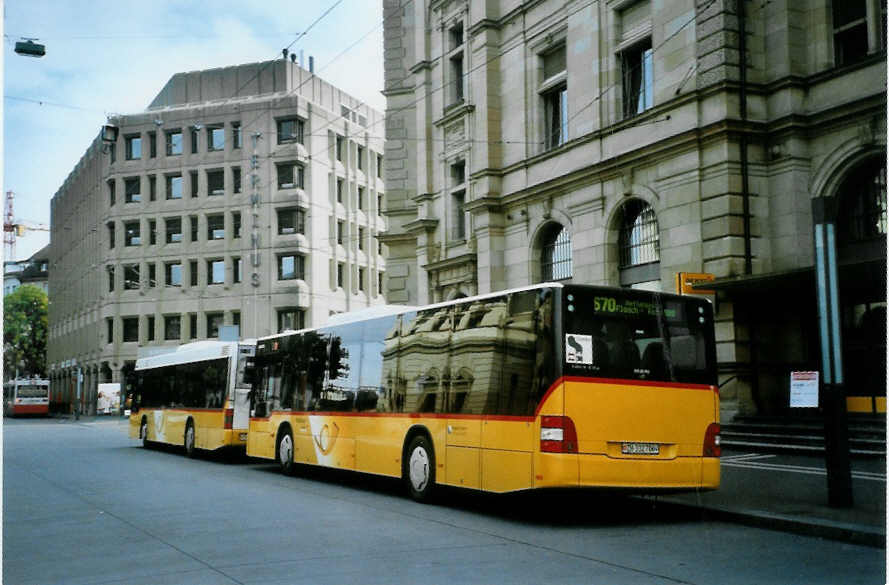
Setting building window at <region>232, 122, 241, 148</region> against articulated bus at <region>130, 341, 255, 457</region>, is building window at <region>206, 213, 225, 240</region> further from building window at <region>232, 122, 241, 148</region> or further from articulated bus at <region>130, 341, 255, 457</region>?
articulated bus at <region>130, 341, 255, 457</region>

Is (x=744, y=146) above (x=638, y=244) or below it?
above

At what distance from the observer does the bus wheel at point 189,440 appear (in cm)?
2595

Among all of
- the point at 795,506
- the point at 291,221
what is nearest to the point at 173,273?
the point at 291,221

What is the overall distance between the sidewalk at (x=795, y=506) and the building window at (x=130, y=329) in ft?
195

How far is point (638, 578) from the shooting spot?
8.34 metres

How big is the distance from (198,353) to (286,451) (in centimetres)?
721

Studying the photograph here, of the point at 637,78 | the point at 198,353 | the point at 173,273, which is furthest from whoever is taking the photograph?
the point at 173,273

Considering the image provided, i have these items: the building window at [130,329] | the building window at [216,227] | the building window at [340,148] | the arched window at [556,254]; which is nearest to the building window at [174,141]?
the building window at [216,227]

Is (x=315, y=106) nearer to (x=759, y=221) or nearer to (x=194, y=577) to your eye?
(x=759, y=221)

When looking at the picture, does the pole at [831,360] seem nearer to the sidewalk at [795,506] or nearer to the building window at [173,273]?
the sidewalk at [795,506]

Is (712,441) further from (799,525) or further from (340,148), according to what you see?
(340,148)

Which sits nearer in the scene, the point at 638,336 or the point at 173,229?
the point at 638,336

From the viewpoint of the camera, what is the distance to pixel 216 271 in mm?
69062

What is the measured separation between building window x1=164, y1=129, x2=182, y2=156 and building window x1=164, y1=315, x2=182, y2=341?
11.0 meters
